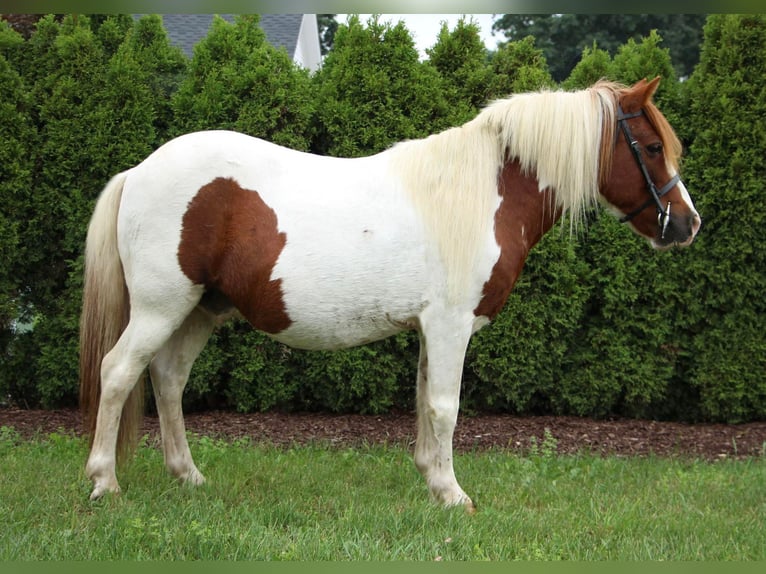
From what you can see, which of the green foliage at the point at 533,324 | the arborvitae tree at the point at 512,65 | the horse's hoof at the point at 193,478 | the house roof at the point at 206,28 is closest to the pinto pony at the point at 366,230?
the horse's hoof at the point at 193,478

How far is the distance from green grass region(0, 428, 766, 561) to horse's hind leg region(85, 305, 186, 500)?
0.50ft

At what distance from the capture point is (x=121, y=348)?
3686mm

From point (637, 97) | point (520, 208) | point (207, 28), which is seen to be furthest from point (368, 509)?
point (207, 28)

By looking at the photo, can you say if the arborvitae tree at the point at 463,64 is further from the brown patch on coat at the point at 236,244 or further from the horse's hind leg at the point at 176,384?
the horse's hind leg at the point at 176,384

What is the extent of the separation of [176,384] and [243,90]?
2933mm

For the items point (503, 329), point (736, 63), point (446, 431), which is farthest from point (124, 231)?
point (736, 63)

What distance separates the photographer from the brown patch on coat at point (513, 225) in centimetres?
366

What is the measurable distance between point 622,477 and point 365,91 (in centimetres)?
376

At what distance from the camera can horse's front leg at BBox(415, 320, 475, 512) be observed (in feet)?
11.9

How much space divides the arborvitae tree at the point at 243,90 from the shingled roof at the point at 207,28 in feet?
14.0

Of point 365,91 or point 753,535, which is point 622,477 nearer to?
point 753,535

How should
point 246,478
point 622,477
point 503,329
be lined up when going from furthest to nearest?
point 503,329, point 622,477, point 246,478

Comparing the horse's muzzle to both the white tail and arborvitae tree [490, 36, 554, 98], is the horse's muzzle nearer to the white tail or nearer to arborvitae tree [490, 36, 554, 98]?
arborvitae tree [490, 36, 554, 98]

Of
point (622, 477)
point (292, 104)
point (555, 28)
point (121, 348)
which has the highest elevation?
point (555, 28)
